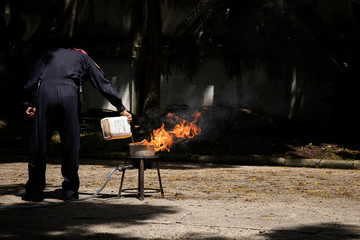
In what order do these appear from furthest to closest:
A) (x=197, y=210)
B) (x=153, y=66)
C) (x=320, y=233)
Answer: (x=153, y=66) < (x=197, y=210) < (x=320, y=233)

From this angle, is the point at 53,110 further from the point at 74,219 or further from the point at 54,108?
the point at 74,219

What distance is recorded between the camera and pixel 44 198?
694 centimetres

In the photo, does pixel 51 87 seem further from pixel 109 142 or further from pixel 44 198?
pixel 109 142

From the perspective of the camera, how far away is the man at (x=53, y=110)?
6.61 metres

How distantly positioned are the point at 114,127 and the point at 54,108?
2.47 ft

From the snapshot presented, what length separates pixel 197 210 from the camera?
620 centimetres

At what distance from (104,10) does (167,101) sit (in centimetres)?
441

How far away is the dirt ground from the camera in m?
5.08

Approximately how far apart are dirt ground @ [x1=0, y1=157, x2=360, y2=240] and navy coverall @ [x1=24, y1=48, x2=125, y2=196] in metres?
0.44

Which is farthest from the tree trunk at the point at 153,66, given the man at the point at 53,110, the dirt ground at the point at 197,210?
the man at the point at 53,110

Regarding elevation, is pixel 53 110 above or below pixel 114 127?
above

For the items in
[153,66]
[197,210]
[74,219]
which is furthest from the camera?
[153,66]

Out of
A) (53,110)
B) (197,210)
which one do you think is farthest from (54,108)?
(197,210)

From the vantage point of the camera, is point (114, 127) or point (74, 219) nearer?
point (74, 219)
